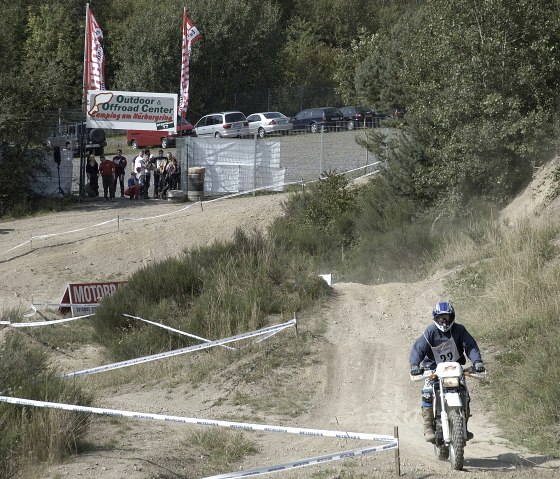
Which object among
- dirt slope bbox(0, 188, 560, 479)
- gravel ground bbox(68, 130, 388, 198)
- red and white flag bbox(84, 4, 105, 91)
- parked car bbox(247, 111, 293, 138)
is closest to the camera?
dirt slope bbox(0, 188, 560, 479)

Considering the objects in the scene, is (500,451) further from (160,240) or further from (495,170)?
(160,240)

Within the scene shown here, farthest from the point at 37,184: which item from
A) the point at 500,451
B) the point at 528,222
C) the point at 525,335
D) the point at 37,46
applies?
the point at 37,46

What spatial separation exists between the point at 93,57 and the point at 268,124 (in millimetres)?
15034

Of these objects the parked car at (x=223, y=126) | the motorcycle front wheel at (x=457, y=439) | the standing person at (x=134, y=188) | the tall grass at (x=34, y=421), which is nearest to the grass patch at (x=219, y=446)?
the tall grass at (x=34, y=421)

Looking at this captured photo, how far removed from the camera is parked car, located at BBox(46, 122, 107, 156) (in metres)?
31.5

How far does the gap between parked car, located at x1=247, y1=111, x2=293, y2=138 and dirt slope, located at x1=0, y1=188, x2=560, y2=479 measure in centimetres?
2161

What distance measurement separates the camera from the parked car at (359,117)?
4341cm

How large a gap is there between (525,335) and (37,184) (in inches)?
817

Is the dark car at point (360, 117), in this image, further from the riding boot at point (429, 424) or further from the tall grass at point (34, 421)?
the riding boot at point (429, 424)

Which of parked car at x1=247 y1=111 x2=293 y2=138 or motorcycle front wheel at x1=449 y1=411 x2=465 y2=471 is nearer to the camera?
Answer: motorcycle front wheel at x1=449 y1=411 x2=465 y2=471

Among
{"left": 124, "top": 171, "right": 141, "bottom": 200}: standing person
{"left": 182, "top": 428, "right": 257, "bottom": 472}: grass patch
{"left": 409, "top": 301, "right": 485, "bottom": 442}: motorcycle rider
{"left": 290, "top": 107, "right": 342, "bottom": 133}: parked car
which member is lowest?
{"left": 182, "top": 428, "right": 257, "bottom": 472}: grass patch

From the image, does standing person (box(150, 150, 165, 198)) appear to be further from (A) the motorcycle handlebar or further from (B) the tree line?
(A) the motorcycle handlebar

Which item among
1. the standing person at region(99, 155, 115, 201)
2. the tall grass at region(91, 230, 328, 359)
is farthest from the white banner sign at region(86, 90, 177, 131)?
the tall grass at region(91, 230, 328, 359)

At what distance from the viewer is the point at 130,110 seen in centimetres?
2970
